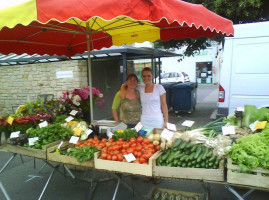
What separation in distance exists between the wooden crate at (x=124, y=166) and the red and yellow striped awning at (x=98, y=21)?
141 centimetres

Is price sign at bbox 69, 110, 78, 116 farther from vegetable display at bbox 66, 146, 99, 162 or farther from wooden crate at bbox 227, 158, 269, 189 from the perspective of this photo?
wooden crate at bbox 227, 158, 269, 189

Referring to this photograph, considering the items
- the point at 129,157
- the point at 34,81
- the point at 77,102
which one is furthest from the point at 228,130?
the point at 34,81

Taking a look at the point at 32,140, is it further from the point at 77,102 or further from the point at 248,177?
the point at 248,177

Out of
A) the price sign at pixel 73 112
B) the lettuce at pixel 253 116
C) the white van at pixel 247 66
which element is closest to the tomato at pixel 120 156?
the lettuce at pixel 253 116

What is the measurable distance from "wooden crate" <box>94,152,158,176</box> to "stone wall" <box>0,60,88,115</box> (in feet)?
18.0

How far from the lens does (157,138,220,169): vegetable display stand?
2.35 meters

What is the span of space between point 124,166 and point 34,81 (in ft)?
23.6

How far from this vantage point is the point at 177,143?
2.61 m

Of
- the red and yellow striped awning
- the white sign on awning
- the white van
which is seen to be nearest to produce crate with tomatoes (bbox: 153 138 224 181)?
the red and yellow striped awning

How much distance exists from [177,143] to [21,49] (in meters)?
3.37

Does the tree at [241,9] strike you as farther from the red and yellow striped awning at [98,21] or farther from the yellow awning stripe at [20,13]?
the yellow awning stripe at [20,13]

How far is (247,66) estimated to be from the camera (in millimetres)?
5137

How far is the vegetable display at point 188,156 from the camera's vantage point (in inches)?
92.7

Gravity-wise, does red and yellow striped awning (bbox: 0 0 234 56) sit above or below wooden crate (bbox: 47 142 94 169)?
above
